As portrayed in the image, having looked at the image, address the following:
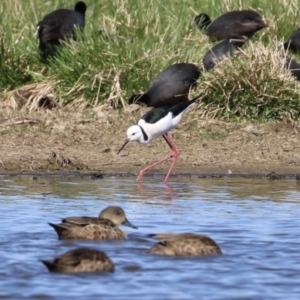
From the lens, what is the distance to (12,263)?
25.3 feet

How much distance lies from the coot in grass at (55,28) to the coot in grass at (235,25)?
68.1 inches

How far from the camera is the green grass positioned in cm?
1297

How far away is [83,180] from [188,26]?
449 cm

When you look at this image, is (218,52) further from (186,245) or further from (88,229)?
(186,245)

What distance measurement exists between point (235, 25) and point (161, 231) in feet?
22.6

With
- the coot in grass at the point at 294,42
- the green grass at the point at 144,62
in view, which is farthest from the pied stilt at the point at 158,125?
the coot in grass at the point at 294,42

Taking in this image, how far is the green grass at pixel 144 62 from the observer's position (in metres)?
13.0

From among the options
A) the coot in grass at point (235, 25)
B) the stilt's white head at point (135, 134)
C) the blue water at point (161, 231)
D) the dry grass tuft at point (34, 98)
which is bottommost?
the blue water at point (161, 231)

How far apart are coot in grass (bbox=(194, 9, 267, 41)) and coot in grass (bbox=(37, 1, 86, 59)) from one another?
1.73 metres

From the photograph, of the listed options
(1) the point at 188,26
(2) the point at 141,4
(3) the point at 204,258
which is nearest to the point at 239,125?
(1) the point at 188,26

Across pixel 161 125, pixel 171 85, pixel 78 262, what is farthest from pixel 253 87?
pixel 78 262

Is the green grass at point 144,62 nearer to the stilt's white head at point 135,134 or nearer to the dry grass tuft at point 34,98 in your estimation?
the dry grass tuft at point 34,98

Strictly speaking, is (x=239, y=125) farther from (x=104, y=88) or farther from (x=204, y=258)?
(x=204, y=258)

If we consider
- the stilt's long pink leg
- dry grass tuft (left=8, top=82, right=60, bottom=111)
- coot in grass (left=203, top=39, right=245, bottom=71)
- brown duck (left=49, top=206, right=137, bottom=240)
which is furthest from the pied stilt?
brown duck (left=49, top=206, right=137, bottom=240)
